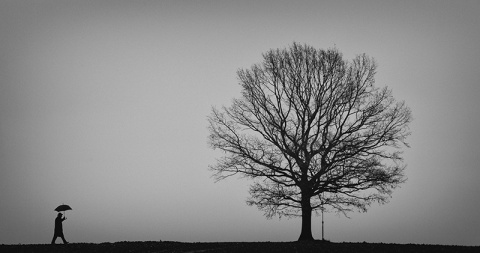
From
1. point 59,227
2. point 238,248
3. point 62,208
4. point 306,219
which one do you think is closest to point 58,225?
point 59,227

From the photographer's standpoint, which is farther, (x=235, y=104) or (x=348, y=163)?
(x=235, y=104)

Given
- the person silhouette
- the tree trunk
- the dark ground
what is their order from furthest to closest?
the tree trunk < the person silhouette < the dark ground

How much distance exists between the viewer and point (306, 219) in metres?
33.7

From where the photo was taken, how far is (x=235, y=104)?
36250 millimetres

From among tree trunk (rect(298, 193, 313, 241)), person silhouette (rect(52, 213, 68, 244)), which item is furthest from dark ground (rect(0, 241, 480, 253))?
tree trunk (rect(298, 193, 313, 241))

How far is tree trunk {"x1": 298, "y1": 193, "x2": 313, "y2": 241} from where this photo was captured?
33375 mm

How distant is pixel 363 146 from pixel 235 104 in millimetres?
9022

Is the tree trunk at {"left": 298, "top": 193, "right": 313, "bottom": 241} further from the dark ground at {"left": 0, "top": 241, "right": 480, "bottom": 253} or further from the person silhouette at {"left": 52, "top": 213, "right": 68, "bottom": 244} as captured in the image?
the person silhouette at {"left": 52, "top": 213, "right": 68, "bottom": 244}

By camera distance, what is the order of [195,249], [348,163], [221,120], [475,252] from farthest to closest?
[221,120] < [348,163] < [195,249] < [475,252]

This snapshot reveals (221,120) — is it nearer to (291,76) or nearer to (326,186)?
(291,76)

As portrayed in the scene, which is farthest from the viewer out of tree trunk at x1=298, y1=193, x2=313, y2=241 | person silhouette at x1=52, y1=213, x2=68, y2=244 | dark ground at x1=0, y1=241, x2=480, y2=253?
tree trunk at x1=298, y1=193, x2=313, y2=241

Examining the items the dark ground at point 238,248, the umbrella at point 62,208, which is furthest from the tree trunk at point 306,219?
the umbrella at point 62,208

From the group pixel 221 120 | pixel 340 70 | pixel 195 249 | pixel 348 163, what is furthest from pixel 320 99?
pixel 195 249

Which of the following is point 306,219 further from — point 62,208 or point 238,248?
point 62,208
